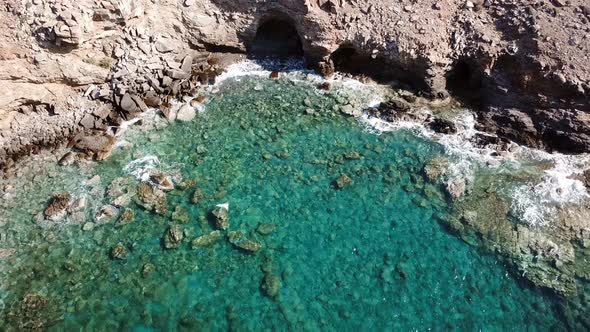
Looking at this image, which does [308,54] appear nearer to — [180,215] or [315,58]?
[315,58]

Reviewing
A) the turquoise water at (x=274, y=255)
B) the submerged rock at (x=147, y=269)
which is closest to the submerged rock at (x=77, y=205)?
the turquoise water at (x=274, y=255)

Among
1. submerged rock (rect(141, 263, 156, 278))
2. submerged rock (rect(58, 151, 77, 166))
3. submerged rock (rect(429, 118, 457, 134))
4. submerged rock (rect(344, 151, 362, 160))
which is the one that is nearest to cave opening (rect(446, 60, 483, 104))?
submerged rock (rect(429, 118, 457, 134))

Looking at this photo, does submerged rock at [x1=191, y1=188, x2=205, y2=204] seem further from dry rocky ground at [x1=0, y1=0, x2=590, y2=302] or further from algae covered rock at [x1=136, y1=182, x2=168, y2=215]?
dry rocky ground at [x1=0, y1=0, x2=590, y2=302]

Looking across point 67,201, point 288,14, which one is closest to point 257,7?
point 288,14

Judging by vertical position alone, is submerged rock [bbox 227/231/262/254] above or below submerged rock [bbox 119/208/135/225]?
below

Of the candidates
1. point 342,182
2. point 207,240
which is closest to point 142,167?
point 207,240

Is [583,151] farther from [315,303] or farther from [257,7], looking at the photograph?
[257,7]

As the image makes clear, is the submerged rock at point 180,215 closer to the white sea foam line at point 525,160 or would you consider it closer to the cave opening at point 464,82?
the white sea foam line at point 525,160
